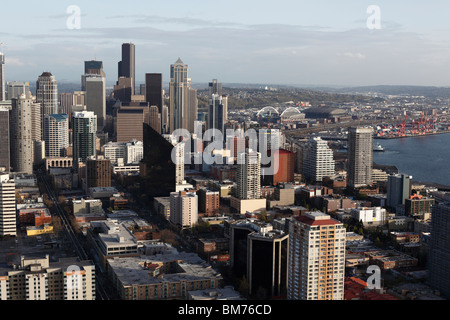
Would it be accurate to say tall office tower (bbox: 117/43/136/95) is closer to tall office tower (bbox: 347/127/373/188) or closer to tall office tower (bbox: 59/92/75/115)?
tall office tower (bbox: 59/92/75/115)

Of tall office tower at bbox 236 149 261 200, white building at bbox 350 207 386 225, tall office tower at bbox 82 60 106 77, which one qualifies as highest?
tall office tower at bbox 82 60 106 77

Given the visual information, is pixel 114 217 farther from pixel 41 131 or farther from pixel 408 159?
pixel 408 159

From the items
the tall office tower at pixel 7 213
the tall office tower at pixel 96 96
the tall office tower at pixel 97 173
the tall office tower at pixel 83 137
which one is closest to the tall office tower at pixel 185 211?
the tall office tower at pixel 7 213

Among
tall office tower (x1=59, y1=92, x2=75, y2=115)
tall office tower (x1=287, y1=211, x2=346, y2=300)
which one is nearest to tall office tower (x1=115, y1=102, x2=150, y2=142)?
tall office tower (x1=59, y1=92, x2=75, y2=115)

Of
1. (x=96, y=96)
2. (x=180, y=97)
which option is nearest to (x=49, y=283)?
(x=180, y=97)

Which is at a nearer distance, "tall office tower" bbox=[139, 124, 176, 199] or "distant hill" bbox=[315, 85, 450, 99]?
"tall office tower" bbox=[139, 124, 176, 199]
